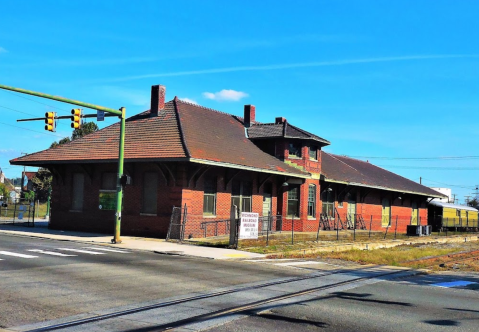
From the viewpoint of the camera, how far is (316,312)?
9.04 meters

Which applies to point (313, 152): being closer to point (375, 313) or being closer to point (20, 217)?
point (20, 217)

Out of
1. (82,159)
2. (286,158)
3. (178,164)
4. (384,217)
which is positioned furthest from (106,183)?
(384,217)

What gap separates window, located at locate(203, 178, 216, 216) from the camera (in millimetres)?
26109

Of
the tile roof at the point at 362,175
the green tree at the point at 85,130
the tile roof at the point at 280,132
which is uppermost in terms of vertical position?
the green tree at the point at 85,130

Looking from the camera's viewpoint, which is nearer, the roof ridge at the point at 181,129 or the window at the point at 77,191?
the roof ridge at the point at 181,129

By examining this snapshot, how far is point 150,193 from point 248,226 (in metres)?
6.37

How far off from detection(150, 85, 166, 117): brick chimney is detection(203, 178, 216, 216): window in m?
5.45

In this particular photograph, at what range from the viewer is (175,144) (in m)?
24.6

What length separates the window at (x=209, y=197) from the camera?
2611 centimetres

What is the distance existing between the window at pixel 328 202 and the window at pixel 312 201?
248 cm

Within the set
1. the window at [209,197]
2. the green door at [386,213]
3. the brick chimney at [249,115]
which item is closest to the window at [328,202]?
the brick chimney at [249,115]

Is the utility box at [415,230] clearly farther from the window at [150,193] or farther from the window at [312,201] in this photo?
the window at [150,193]

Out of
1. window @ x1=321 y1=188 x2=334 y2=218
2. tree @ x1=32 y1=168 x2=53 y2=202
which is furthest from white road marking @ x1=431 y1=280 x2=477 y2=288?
tree @ x1=32 y1=168 x2=53 y2=202

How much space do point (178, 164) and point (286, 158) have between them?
9204 millimetres
